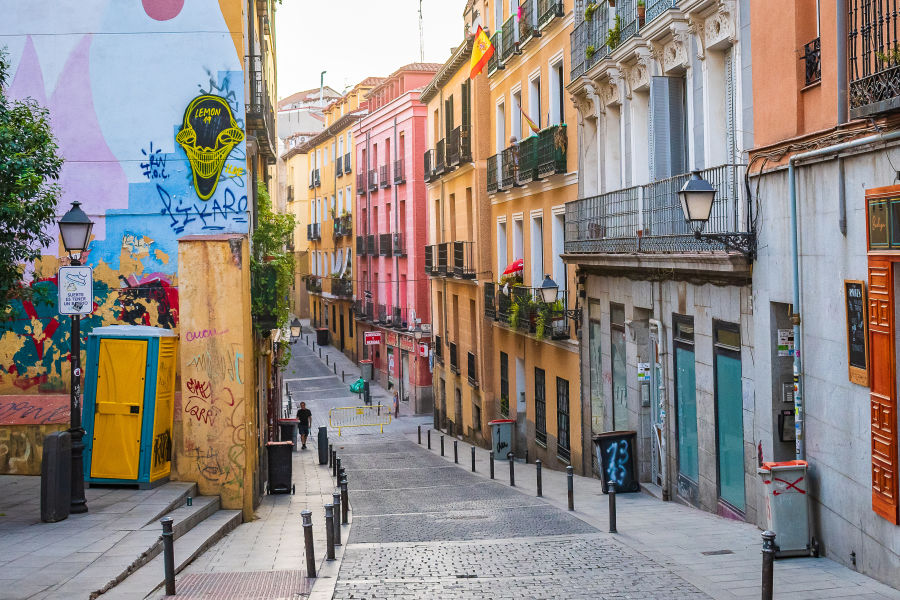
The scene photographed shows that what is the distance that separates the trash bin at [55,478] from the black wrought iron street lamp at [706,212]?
26.6ft

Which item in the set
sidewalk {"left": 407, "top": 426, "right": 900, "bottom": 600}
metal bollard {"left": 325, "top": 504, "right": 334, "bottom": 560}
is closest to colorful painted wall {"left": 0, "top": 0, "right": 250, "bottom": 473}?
metal bollard {"left": 325, "top": 504, "right": 334, "bottom": 560}

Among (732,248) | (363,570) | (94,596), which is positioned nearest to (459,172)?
(732,248)

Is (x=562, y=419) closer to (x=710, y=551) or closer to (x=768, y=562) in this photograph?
(x=710, y=551)

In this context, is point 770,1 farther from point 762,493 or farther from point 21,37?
point 21,37

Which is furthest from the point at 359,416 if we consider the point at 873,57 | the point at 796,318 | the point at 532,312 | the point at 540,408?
the point at 873,57

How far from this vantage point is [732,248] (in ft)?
39.9

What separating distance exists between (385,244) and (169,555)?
39.4m

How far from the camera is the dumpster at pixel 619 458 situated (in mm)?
16312

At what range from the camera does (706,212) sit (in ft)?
39.7

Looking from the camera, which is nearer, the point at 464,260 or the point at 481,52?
the point at 481,52

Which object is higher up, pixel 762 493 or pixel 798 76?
pixel 798 76

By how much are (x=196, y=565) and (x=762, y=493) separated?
22.4 feet

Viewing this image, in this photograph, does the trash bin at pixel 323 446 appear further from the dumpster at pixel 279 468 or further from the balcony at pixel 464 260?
the balcony at pixel 464 260

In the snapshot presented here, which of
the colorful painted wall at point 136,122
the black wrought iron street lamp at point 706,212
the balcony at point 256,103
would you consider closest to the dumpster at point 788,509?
the black wrought iron street lamp at point 706,212
